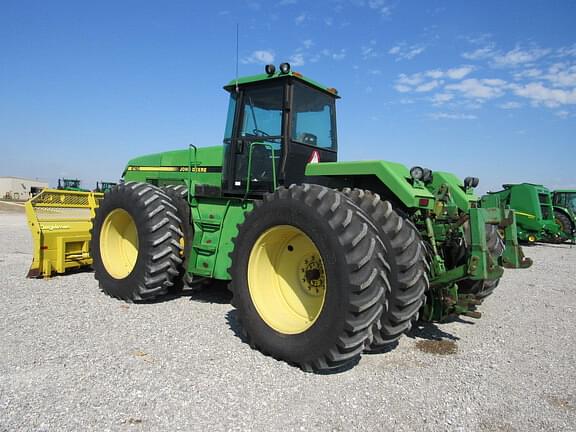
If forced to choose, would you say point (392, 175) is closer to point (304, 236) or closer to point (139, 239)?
point (304, 236)

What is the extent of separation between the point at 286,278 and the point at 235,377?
1.16 m

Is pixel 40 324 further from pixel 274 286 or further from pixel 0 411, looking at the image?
pixel 274 286

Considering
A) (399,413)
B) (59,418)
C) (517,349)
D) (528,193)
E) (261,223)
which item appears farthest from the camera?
(528,193)

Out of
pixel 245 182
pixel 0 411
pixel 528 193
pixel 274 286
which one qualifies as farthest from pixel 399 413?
pixel 528 193

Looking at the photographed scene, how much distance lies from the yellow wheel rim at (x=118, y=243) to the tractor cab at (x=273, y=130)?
1.62 metres

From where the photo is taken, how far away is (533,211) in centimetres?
1556

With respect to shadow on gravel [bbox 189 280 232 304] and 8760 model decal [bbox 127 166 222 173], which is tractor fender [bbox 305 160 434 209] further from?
shadow on gravel [bbox 189 280 232 304]

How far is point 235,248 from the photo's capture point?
405 cm

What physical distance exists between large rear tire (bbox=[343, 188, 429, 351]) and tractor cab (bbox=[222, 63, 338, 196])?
Result: 1735mm

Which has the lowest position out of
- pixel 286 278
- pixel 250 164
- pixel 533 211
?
pixel 286 278

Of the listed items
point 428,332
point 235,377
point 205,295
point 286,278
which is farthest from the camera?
point 205,295

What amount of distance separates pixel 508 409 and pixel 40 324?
4.31m

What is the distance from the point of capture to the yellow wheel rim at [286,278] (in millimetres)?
3879

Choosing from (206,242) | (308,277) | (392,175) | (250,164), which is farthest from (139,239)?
(392,175)
